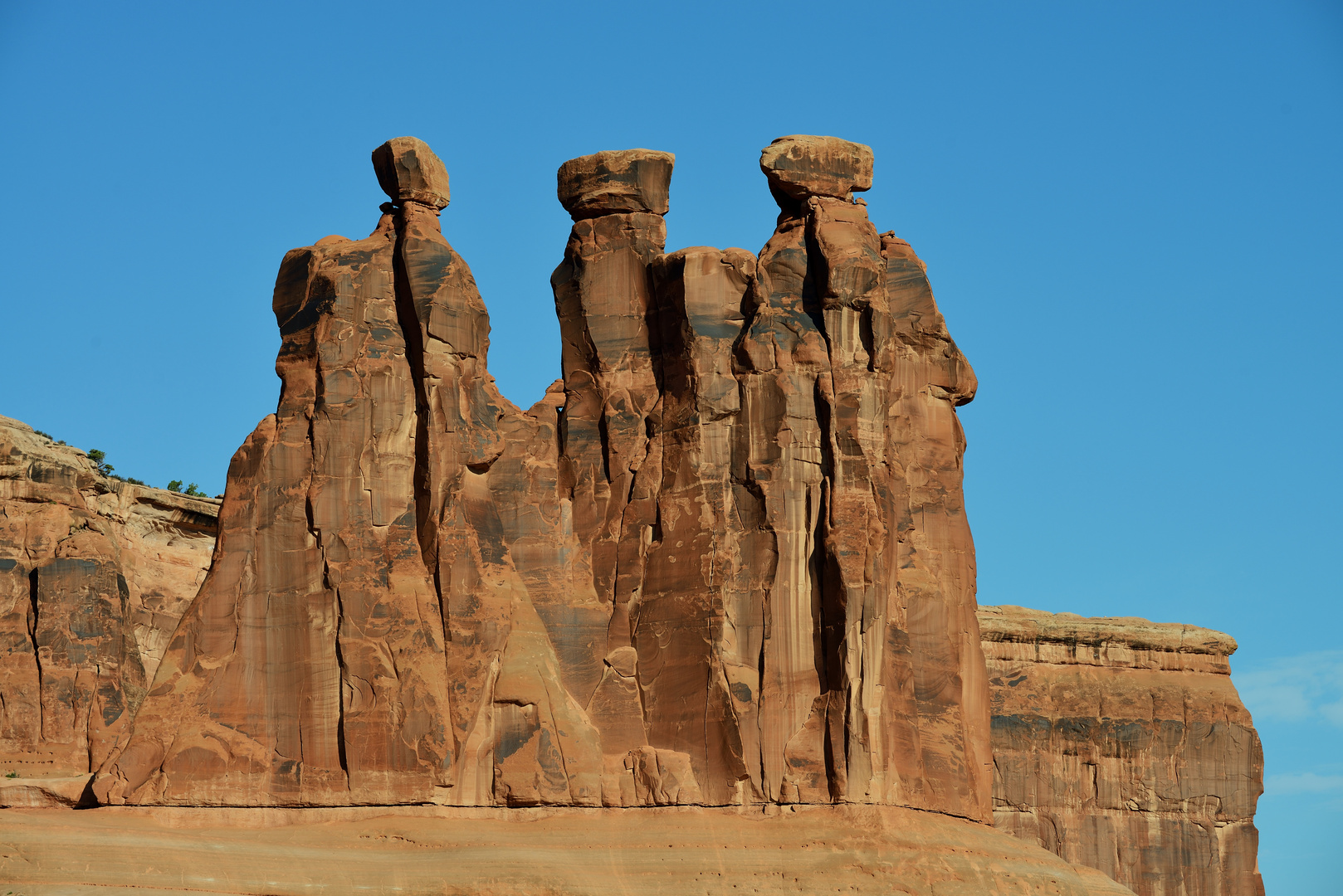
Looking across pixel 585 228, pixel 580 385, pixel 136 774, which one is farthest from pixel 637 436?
pixel 136 774

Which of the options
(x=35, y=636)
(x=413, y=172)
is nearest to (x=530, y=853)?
(x=413, y=172)

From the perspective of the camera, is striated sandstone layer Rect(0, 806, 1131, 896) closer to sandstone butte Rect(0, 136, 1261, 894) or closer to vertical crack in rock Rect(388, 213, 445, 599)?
sandstone butte Rect(0, 136, 1261, 894)

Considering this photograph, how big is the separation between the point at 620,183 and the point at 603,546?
10130 mm

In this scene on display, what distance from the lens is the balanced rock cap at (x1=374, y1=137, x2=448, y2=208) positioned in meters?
59.7

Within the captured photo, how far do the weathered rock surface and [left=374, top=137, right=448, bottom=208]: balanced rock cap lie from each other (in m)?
21.3

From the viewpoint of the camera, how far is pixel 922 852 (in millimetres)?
53062

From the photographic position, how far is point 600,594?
2309 inches

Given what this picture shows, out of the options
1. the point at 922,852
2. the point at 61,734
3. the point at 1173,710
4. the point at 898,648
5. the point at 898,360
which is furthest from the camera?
the point at 1173,710

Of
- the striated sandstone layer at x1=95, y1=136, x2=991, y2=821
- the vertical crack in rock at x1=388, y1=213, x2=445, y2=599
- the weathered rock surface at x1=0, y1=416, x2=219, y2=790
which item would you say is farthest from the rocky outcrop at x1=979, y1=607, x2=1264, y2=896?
the vertical crack in rock at x1=388, y1=213, x2=445, y2=599

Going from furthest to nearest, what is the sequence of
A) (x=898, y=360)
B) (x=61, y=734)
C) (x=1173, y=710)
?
(x=1173, y=710), (x=61, y=734), (x=898, y=360)

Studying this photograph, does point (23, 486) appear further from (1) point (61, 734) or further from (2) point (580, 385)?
(2) point (580, 385)

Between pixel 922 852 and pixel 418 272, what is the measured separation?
1981 cm

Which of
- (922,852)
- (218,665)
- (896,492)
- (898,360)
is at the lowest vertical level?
(922,852)

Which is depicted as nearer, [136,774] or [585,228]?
[136,774]
